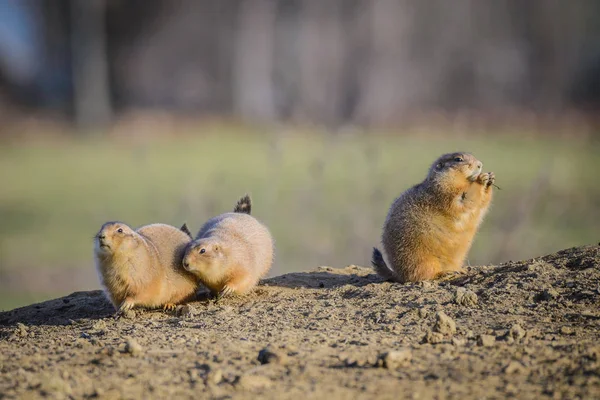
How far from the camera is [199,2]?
49281 millimetres

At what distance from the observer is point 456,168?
24.8 feet

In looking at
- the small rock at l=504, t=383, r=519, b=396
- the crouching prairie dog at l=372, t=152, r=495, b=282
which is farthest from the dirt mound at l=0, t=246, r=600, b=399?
the crouching prairie dog at l=372, t=152, r=495, b=282

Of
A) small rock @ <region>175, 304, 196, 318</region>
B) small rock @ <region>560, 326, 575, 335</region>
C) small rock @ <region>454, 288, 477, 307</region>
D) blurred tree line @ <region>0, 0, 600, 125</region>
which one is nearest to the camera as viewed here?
small rock @ <region>560, 326, 575, 335</region>

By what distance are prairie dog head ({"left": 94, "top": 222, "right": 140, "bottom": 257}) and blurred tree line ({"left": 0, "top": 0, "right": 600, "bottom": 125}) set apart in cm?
3189

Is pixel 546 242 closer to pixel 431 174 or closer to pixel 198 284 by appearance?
pixel 431 174

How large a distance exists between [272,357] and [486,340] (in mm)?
1399

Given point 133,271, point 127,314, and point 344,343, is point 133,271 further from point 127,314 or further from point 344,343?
point 344,343

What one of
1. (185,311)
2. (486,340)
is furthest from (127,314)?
(486,340)

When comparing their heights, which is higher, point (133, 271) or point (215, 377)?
point (133, 271)

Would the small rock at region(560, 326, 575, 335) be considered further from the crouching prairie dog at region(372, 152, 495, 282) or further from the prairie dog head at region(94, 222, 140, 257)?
the prairie dog head at region(94, 222, 140, 257)

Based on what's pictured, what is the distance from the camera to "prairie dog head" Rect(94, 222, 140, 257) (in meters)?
7.03

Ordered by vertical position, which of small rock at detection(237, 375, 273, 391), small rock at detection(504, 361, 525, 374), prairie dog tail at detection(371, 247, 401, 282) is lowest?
small rock at detection(504, 361, 525, 374)

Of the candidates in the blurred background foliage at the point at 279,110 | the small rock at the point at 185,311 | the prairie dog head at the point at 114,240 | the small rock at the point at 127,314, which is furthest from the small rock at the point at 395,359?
the blurred background foliage at the point at 279,110

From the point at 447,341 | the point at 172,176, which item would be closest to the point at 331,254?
the point at 447,341
